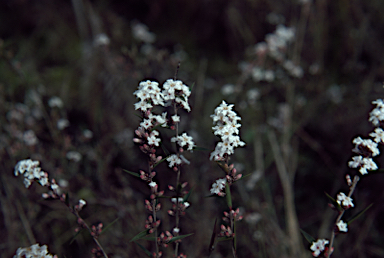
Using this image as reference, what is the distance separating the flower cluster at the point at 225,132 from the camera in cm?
164

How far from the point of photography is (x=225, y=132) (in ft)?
5.43

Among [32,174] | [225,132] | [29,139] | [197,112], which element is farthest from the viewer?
[197,112]

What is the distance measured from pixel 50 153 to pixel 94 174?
74cm

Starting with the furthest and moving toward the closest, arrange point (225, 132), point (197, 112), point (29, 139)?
point (197, 112)
point (29, 139)
point (225, 132)

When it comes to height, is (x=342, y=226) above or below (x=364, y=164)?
below

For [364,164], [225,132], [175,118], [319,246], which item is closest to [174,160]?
[175,118]

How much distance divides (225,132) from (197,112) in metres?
2.89

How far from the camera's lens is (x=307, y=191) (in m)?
4.19

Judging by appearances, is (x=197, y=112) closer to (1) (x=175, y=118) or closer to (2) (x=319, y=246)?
(1) (x=175, y=118)

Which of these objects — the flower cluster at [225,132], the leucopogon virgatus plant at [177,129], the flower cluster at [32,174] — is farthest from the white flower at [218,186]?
the flower cluster at [32,174]

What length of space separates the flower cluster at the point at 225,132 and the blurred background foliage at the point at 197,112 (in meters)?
1.85

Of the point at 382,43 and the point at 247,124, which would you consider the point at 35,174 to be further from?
the point at 382,43

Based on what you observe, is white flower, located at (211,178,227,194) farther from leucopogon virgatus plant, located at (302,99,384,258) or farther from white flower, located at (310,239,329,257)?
white flower, located at (310,239,329,257)

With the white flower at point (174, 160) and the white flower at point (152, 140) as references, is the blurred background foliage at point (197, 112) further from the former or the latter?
the white flower at point (152, 140)
